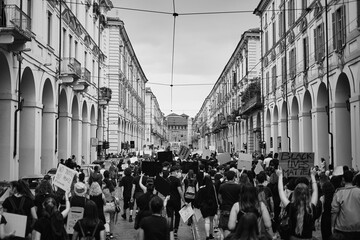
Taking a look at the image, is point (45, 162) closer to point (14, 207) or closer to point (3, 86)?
point (3, 86)

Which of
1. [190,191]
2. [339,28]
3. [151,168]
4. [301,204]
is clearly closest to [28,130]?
[151,168]

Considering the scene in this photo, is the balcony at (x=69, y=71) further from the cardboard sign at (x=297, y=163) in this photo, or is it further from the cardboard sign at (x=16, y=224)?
the cardboard sign at (x=16, y=224)

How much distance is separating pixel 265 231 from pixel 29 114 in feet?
60.1

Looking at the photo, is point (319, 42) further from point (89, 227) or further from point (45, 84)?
point (89, 227)

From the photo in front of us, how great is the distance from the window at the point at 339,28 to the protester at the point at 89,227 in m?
18.3

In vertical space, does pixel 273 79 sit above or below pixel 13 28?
above

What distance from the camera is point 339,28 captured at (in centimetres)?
2305

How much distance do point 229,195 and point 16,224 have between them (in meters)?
4.27

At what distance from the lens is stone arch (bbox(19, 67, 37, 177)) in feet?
74.9

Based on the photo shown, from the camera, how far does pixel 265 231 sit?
267 inches

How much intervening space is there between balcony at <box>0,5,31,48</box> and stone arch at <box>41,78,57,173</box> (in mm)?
7268

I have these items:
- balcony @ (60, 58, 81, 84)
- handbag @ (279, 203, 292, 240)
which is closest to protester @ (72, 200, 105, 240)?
handbag @ (279, 203, 292, 240)

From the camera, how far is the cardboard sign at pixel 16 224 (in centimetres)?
669

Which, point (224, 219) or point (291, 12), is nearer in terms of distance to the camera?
point (224, 219)
